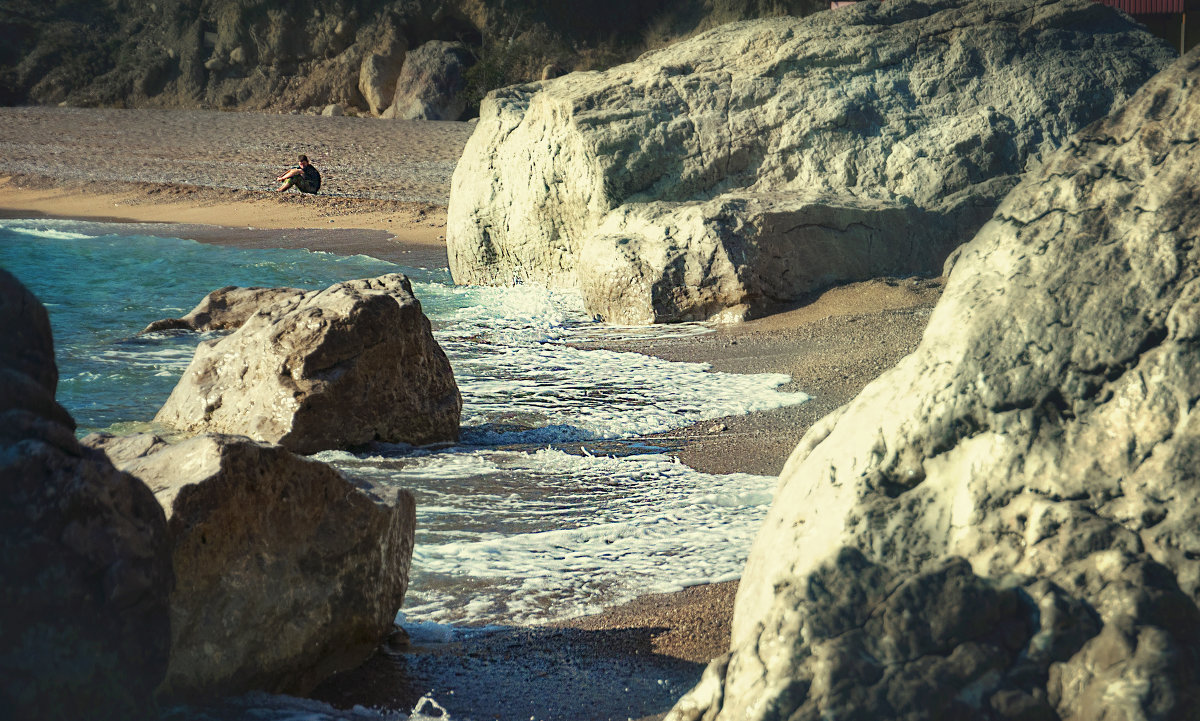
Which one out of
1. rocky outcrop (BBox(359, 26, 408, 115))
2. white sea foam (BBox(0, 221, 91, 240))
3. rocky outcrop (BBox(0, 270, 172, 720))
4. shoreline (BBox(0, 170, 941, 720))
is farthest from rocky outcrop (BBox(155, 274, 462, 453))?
rocky outcrop (BBox(359, 26, 408, 115))

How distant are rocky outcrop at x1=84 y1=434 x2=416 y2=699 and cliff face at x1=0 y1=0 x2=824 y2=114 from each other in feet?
81.5

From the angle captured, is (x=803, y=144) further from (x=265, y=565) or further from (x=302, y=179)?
(x=302, y=179)

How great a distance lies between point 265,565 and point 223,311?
647 cm

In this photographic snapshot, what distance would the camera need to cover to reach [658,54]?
31.4 feet

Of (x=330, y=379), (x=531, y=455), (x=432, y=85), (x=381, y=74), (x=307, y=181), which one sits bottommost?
(x=531, y=455)

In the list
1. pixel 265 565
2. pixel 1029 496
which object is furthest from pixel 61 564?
pixel 1029 496

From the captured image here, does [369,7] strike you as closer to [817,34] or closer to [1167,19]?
[1167,19]

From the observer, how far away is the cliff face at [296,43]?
1119 inches

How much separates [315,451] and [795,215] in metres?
4.19

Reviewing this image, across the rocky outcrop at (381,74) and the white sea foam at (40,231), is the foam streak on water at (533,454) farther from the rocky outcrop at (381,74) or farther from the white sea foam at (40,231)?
the rocky outcrop at (381,74)

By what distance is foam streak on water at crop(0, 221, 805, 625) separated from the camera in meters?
3.37

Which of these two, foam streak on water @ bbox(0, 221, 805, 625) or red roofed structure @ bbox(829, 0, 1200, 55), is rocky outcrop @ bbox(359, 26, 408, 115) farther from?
foam streak on water @ bbox(0, 221, 805, 625)

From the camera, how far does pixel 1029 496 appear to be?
5.71 ft

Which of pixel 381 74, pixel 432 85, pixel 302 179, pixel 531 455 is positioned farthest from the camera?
pixel 381 74
